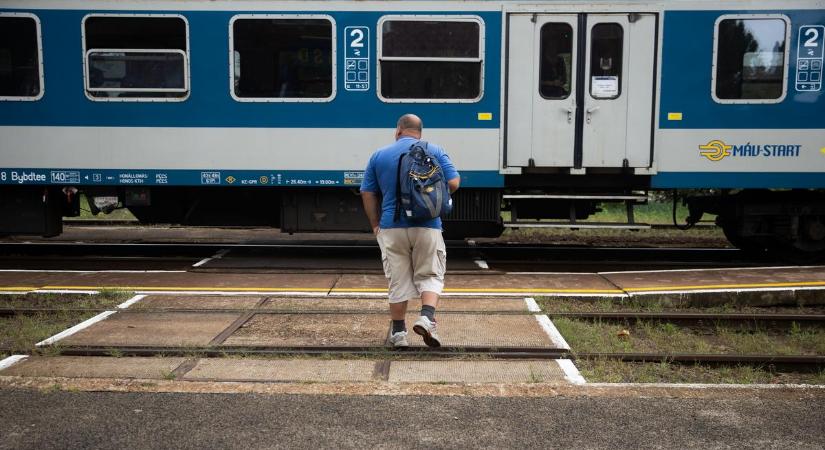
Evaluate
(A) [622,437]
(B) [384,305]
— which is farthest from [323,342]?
(A) [622,437]

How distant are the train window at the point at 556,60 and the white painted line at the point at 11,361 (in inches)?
248

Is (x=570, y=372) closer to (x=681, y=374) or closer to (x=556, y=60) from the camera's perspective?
(x=681, y=374)

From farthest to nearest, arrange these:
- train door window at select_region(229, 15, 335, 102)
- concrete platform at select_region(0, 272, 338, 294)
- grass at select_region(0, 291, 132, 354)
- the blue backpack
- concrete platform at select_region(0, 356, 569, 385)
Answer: train door window at select_region(229, 15, 335, 102) → concrete platform at select_region(0, 272, 338, 294) → grass at select_region(0, 291, 132, 354) → the blue backpack → concrete platform at select_region(0, 356, 569, 385)

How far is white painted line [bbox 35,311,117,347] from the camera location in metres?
5.54

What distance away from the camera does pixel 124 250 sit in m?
10.9

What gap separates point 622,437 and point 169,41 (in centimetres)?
727

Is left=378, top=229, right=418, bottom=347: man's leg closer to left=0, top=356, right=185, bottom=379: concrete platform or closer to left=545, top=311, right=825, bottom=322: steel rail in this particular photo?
left=0, top=356, right=185, bottom=379: concrete platform

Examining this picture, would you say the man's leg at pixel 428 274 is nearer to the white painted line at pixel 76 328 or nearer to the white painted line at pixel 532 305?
the white painted line at pixel 532 305

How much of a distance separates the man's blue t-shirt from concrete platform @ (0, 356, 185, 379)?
179 centimetres

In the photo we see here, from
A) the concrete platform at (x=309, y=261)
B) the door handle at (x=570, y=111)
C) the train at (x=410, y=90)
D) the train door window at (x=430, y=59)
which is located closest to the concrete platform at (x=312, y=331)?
the concrete platform at (x=309, y=261)

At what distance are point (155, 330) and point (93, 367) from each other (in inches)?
38.4

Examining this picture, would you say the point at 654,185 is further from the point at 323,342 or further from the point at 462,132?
the point at 323,342

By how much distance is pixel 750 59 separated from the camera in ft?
29.4

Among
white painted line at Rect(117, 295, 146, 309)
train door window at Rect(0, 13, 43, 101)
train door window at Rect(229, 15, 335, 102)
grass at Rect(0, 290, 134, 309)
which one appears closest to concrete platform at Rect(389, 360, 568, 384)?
white painted line at Rect(117, 295, 146, 309)
